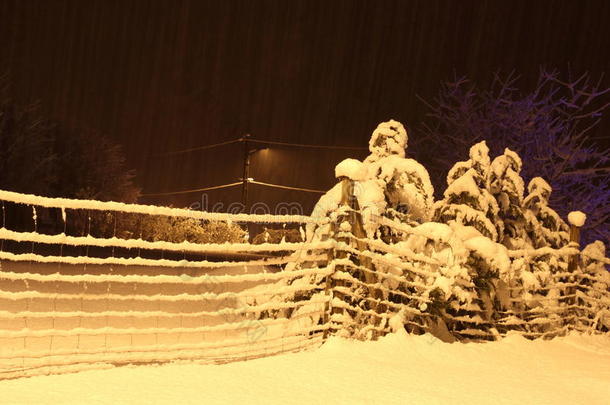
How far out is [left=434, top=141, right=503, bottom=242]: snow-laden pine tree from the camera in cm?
852

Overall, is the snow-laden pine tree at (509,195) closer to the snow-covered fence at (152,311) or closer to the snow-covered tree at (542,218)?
the snow-covered tree at (542,218)

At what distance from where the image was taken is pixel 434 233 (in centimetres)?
712

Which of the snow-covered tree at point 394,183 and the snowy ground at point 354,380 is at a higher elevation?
the snow-covered tree at point 394,183

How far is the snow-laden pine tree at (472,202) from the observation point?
335 inches

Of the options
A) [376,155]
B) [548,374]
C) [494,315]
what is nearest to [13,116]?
[376,155]

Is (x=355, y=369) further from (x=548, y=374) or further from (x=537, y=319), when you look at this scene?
(x=537, y=319)

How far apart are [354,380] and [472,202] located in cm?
470

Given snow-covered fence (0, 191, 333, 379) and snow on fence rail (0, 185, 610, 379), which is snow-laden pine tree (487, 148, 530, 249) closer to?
snow on fence rail (0, 185, 610, 379)

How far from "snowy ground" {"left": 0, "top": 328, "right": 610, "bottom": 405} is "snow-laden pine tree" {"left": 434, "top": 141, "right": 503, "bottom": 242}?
89.0 inches

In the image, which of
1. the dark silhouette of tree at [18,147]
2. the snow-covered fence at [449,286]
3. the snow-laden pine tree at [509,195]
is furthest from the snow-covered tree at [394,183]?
the dark silhouette of tree at [18,147]

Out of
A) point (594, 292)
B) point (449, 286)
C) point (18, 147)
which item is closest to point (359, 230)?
point (449, 286)

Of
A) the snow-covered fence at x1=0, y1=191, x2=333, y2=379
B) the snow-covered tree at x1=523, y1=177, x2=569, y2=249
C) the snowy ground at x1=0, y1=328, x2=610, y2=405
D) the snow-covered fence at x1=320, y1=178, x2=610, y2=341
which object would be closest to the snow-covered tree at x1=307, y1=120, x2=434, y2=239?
the snow-covered fence at x1=320, y1=178, x2=610, y2=341

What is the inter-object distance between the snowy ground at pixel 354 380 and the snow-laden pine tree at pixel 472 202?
226 centimetres

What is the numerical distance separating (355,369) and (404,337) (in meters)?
1.30
